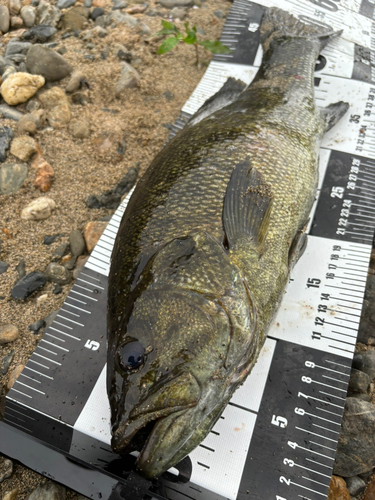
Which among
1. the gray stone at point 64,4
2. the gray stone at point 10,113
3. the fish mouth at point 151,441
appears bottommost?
the fish mouth at point 151,441

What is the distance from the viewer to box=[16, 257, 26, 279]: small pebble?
3.31 m

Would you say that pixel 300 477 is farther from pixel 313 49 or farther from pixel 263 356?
pixel 313 49

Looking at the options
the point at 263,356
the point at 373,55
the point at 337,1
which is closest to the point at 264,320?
the point at 263,356

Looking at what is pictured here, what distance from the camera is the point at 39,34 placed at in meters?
4.75

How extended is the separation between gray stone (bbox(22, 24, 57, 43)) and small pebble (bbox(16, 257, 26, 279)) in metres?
3.12

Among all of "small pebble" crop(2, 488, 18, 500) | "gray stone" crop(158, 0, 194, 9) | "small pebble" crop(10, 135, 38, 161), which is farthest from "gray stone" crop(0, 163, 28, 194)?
"gray stone" crop(158, 0, 194, 9)

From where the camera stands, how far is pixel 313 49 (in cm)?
405

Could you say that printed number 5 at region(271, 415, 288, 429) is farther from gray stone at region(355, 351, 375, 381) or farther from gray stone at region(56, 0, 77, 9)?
gray stone at region(56, 0, 77, 9)

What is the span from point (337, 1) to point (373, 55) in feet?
3.29

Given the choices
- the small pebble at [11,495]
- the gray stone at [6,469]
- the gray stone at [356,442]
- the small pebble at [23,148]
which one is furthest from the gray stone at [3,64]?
the gray stone at [356,442]

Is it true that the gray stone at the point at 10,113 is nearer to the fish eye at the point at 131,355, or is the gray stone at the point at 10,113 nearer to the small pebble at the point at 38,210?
the small pebble at the point at 38,210

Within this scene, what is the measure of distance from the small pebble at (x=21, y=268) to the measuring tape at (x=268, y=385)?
47 cm

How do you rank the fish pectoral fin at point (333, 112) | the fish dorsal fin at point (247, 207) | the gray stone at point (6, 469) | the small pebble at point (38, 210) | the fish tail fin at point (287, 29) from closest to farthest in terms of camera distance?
the fish dorsal fin at point (247, 207), the gray stone at point (6, 469), the small pebble at point (38, 210), the fish pectoral fin at point (333, 112), the fish tail fin at point (287, 29)

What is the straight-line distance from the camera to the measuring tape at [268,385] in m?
2.51
